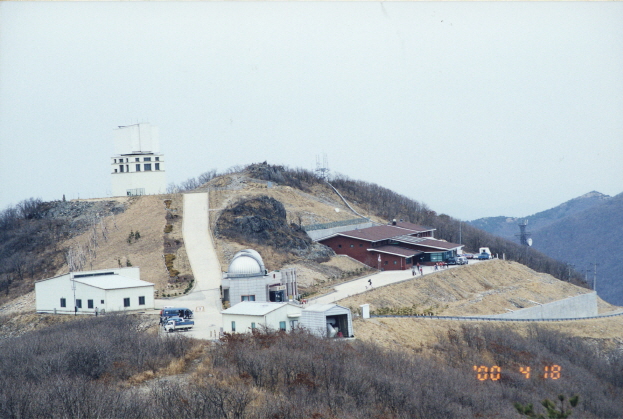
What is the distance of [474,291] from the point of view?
50.9 meters

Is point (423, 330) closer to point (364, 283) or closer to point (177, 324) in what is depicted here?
point (177, 324)

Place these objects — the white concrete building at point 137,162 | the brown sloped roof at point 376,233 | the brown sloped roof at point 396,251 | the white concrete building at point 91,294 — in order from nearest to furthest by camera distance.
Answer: the white concrete building at point 91,294 → the brown sloped roof at point 396,251 → the brown sloped roof at point 376,233 → the white concrete building at point 137,162

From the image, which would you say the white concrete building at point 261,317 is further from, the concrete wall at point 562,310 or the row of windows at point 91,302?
the concrete wall at point 562,310

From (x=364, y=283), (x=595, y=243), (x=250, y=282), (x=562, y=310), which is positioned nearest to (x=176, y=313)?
(x=250, y=282)

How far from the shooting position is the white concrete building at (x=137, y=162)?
6425 centimetres

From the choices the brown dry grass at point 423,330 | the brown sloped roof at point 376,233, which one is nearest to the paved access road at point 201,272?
the brown dry grass at point 423,330

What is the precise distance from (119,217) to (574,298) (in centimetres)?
3482

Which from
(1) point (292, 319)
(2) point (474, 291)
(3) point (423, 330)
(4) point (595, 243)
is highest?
(4) point (595, 243)

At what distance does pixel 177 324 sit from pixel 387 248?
25.8m

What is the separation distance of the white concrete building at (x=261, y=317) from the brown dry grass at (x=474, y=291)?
775 centimetres

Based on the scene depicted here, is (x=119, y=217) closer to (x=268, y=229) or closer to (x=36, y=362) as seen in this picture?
(x=268, y=229)

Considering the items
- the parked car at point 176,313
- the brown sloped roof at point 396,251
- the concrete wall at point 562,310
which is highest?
the brown sloped roof at point 396,251

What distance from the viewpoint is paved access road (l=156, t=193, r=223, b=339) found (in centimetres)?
3522

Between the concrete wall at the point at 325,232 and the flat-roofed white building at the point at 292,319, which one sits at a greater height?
the concrete wall at the point at 325,232
